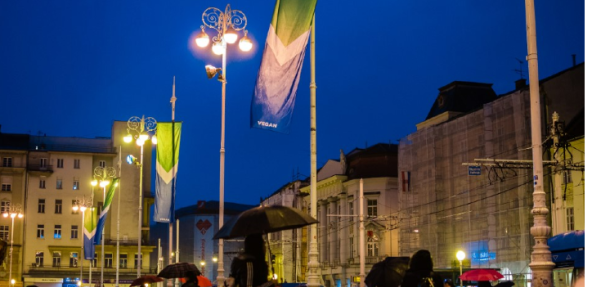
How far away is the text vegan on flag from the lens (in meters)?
19.2

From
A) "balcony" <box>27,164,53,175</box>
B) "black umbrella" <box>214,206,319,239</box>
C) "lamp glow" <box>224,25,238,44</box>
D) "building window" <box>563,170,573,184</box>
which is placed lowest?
"black umbrella" <box>214,206,319,239</box>

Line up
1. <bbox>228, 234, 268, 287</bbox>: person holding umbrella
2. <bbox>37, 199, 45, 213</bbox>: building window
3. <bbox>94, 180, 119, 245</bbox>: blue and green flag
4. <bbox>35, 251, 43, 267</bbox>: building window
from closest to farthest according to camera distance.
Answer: <bbox>228, 234, 268, 287</bbox>: person holding umbrella → <bbox>94, 180, 119, 245</bbox>: blue and green flag → <bbox>35, 251, 43, 267</bbox>: building window → <bbox>37, 199, 45, 213</bbox>: building window

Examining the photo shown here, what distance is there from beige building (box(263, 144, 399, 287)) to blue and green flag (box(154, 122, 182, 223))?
130 ft

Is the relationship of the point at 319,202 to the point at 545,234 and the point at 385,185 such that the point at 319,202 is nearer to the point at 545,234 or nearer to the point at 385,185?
the point at 385,185

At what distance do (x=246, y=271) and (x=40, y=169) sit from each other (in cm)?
8902

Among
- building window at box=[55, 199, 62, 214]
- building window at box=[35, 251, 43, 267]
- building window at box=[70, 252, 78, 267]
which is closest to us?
building window at box=[35, 251, 43, 267]

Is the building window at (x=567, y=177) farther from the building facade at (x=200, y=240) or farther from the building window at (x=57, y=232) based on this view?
the building facade at (x=200, y=240)

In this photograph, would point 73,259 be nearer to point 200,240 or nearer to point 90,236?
point 200,240

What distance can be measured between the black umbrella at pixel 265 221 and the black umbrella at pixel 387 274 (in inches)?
153

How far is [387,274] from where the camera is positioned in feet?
46.4

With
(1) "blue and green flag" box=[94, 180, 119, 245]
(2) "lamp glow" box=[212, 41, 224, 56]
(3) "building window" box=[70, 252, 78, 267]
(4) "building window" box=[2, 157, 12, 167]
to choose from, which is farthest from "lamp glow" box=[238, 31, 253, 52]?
(4) "building window" box=[2, 157, 12, 167]

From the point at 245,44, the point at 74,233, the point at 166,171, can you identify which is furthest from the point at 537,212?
the point at 74,233

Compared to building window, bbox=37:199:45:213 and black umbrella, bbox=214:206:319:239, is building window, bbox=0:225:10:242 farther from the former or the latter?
black umbrella, bbox=214:206:319:239

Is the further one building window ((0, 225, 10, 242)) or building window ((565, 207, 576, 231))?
building window ((0, 225, 10, 242))
